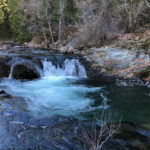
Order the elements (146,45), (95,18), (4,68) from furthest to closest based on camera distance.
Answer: (95,18) < (146,45) < (4,68)

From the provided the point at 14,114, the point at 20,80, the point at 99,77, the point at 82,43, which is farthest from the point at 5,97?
the point at 82,43

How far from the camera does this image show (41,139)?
391cm

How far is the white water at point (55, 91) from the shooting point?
600 cm

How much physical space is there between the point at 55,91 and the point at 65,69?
3.45 metres

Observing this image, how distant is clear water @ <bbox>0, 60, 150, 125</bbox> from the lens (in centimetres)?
564

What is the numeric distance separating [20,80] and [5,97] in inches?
133

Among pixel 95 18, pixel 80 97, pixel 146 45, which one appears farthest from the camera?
pixel 95 18

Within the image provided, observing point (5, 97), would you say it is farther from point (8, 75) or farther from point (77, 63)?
point (77, 63)

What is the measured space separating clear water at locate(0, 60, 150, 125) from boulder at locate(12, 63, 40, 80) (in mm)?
450

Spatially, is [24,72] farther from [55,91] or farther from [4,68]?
[55,91]

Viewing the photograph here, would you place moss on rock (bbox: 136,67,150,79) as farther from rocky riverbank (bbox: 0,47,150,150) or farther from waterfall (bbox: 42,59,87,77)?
rocky riverbank (bbox: 0,47,150,150)

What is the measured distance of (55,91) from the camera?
8.19 m

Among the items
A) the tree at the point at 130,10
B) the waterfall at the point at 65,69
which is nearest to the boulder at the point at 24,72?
the waterfall at the point at 65,69

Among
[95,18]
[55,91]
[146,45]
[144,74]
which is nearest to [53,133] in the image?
[55,91]
